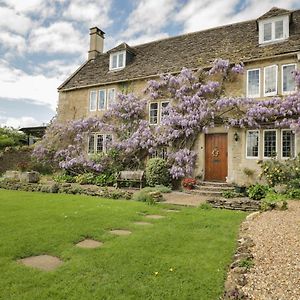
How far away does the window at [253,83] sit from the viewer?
14594 mm

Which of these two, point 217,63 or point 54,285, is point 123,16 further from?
point 54,285

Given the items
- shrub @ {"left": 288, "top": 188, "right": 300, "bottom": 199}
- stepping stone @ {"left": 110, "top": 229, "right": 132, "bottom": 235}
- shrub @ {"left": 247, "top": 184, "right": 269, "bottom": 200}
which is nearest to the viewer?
stepping stone @ {"left": 110, "top": 229, "right": 132, "bottom": 235}

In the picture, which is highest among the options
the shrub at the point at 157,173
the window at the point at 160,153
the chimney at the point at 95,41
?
the chimney at the point at 95,41

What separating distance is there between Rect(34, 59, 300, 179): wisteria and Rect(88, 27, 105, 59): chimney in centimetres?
716

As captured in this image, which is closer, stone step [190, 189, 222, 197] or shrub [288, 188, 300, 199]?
shrub [288, 188, 300, 199]

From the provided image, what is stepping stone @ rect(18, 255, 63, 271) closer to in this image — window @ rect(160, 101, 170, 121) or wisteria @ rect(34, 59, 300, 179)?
wisteria @ rect(34, 59, 300, 179)

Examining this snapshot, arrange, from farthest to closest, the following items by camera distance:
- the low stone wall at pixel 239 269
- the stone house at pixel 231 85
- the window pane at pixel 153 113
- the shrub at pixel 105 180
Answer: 1. the window pane at pixel 153 113
2. the shrub at pixel 105 180
3. the stone house at pixel 231 85
4. the low stone wall at pixel 239 269

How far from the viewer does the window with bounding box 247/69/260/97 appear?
14.6m

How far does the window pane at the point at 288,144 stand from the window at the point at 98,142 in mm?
9936

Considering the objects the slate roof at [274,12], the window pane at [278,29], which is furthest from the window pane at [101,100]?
the window pane at [278,29]

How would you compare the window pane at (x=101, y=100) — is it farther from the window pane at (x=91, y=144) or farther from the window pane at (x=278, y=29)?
the window pane at (x=278, y=29)

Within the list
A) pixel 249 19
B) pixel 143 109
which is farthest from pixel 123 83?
pixel 249 19

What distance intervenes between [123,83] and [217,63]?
20.6 ft

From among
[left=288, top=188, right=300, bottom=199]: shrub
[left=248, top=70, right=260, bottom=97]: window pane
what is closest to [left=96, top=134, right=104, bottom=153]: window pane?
[left=248, top=70, right=260, bottom=97]: window pane
